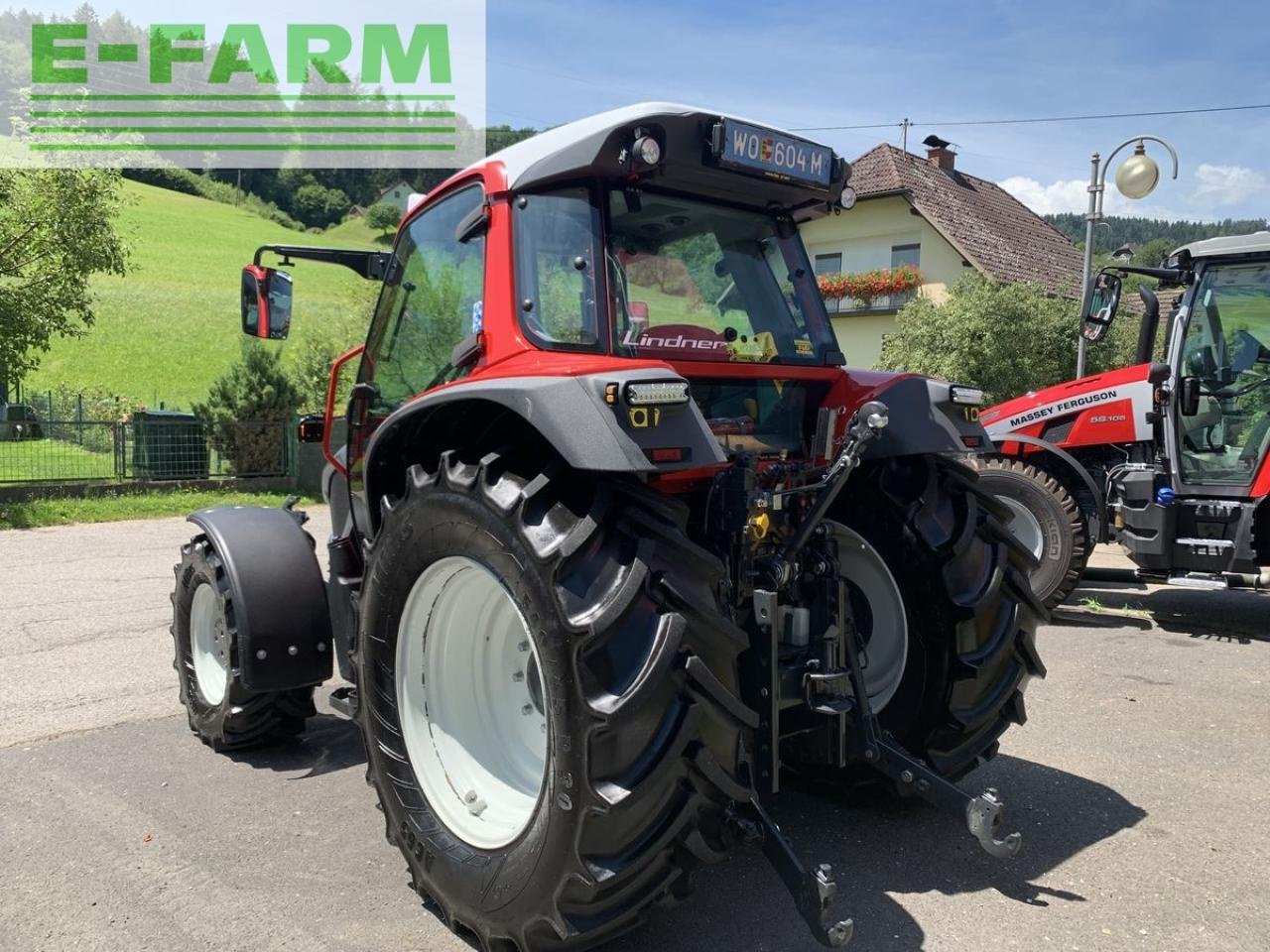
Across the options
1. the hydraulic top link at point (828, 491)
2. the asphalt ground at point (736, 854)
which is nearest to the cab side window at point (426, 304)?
the hydraulic top link at point (828, 491)

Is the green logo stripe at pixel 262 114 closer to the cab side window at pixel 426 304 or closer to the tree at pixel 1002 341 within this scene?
the tree at pixel 1002 341

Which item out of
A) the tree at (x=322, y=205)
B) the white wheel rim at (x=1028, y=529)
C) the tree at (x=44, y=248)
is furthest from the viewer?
the tree at (x=322, y=205)

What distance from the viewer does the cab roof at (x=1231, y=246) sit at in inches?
279

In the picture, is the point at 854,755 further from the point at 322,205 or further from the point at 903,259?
the point at 322,205

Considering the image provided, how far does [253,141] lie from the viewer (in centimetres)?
7038

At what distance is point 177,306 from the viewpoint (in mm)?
38469

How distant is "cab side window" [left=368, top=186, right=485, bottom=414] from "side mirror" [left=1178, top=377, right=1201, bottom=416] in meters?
5.98

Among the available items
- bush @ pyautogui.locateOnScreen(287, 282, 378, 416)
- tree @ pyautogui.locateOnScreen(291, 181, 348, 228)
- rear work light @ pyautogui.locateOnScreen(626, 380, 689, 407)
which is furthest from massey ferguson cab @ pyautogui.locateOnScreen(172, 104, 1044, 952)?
tree @ pyautogui.locateOnScreen(291, 181, 348, 228)

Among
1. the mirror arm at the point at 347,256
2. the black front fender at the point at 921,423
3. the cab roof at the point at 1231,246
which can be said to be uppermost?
the cab roof at the point at 1231,246

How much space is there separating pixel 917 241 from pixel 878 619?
22.5 meters

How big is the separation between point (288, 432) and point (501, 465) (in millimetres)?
15500

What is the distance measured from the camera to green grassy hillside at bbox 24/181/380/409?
29.1 m

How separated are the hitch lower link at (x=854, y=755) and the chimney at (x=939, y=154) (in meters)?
27.5

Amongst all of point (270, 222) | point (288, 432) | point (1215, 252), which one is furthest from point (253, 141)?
point (1215, 252)
